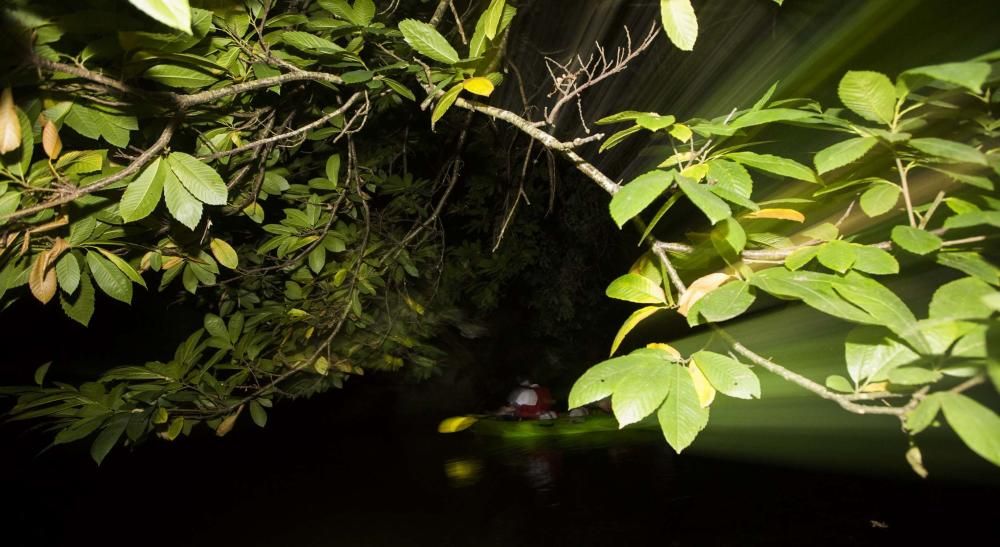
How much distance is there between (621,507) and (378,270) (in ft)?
8.89

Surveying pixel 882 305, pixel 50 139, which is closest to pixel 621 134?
pixel 882 305

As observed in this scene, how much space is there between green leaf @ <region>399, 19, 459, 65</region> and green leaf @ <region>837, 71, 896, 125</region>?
619mm

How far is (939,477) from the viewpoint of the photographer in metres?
4.17

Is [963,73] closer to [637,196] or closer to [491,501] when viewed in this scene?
[637,196]

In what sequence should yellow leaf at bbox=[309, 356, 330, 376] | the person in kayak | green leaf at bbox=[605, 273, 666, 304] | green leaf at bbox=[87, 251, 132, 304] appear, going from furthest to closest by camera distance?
the person in kayak, yellow leaf at bbox=[309, 356, 330, 376], green leaf at bbox=[87, 251, 132, 304], green leaf at bbox=[605, 273, 666, 304]

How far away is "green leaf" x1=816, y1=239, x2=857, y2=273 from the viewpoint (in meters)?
0.65

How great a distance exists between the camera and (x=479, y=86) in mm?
915

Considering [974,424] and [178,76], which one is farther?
[178,76]

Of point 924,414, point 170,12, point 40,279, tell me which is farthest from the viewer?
point 40,279

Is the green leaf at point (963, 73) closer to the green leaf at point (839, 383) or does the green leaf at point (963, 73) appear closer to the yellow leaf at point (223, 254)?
the green leaf at point (839, 383)

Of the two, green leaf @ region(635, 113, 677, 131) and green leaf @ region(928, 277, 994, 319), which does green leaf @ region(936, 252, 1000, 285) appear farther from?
green leaf @ region(635, 113, 677, 131)

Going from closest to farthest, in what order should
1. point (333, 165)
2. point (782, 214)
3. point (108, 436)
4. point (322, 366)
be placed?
point (782, 214)
point (108, 436)
point (333, 165)
point (322, 366)

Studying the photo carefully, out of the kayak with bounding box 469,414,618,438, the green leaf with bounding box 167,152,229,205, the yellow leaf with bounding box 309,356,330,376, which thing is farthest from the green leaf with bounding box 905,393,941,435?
the kayak with bounding box 469,414,618,438

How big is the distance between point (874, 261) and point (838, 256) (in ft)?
0.15
